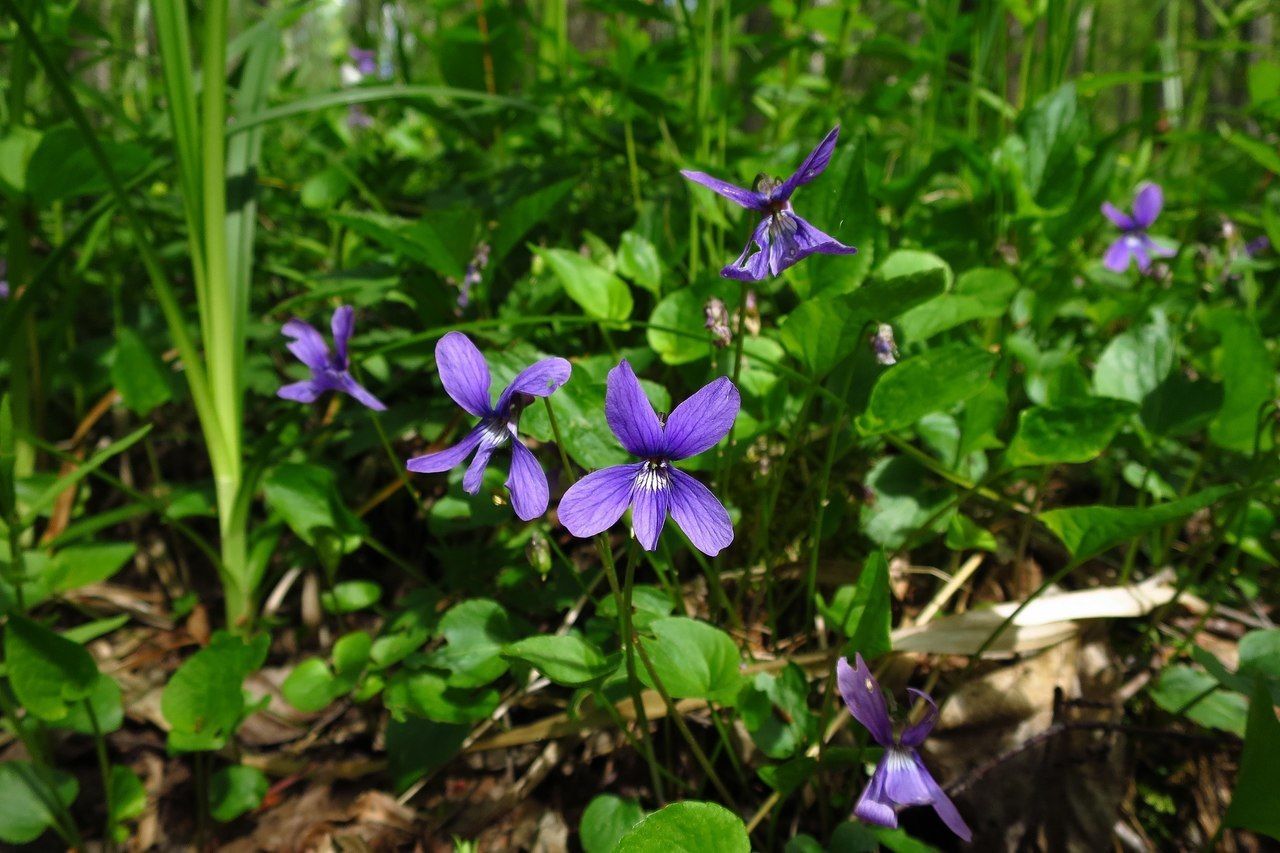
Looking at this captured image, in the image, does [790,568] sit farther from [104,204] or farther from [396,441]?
[104,204]

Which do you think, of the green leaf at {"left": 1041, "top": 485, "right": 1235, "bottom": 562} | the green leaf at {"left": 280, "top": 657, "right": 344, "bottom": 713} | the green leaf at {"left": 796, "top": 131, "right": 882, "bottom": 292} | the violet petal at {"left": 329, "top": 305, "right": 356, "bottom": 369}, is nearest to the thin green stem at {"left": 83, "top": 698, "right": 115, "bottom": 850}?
the green leaf at {"left": 280, "top": 657, "right": 344, "bottom": 713}

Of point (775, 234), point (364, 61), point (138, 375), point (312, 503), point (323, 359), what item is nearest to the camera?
point (775, 234)

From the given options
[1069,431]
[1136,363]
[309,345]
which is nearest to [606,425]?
[309,345]

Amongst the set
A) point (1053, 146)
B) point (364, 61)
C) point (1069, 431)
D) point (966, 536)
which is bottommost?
point (966, 536)

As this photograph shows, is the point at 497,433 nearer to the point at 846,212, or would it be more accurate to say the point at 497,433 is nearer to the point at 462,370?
the point at 462,370

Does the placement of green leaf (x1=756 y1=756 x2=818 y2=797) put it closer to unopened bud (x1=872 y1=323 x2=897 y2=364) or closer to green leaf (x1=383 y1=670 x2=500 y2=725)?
green leaf (x1=383 y1=670 x2=500 y2=725)

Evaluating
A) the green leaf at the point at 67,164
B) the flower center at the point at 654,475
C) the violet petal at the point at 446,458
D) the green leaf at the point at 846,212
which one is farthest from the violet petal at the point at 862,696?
the green leaf at the point at 67,164
